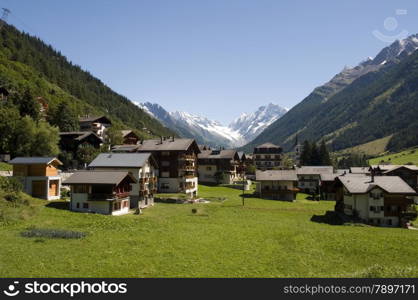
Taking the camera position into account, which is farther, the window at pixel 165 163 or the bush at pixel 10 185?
the window at pixel 165 163

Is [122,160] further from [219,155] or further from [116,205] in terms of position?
[219,155]

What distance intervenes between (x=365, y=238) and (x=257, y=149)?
124 m

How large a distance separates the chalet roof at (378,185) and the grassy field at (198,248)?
862 cm

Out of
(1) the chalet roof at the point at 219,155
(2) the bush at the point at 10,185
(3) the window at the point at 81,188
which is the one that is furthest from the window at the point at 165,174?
(2) the bush at the point at 10,185

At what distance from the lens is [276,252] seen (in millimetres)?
34562

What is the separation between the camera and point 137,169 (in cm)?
6253

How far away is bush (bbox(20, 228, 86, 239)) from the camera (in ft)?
115

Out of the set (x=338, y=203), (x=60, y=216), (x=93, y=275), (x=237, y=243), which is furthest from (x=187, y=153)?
(x=93, y=275)

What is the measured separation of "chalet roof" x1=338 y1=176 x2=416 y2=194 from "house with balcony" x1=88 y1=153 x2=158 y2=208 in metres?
36.2

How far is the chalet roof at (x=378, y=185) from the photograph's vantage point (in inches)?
2318

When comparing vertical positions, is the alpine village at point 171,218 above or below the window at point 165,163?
below

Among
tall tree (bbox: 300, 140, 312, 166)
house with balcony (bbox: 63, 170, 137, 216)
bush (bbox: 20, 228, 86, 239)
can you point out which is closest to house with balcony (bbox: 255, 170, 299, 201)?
house with balcony (bbox: 63, 170, 137, 216)

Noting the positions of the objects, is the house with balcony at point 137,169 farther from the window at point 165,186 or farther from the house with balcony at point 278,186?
the house with balcony at point 278,186

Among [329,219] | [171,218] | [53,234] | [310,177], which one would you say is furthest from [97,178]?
[310,177]
